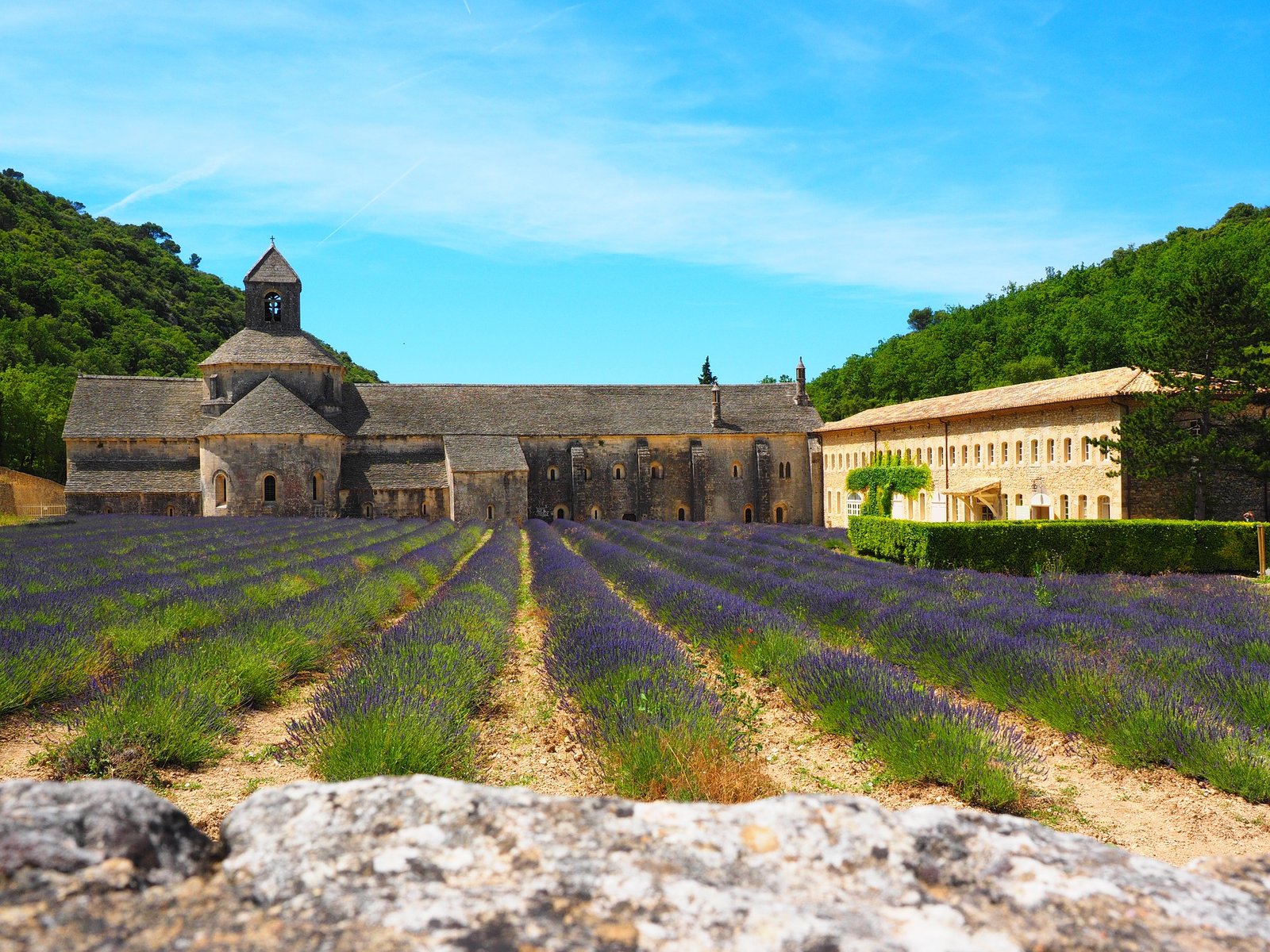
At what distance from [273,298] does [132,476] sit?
35.4 ft

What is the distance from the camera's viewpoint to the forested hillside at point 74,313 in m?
49.9

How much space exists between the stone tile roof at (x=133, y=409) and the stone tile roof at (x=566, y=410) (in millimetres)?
7115

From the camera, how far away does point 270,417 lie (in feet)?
121

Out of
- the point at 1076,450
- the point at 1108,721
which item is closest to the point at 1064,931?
the point at 1108,721

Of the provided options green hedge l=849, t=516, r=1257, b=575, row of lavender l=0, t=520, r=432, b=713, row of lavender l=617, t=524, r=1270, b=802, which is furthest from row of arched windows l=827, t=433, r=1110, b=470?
row of lavender l=0, t=520, r=432, b=713

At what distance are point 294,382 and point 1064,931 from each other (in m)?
42.7

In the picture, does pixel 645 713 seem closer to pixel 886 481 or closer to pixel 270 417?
pixel 886 481

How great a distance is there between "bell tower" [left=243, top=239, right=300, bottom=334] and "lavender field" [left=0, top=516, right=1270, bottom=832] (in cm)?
3065

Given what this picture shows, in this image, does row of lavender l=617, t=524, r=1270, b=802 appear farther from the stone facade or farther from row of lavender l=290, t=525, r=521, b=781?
the stone facade

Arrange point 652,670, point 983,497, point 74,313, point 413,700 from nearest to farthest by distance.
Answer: point 413,700
point 652,670
point 983,497
point 74,313

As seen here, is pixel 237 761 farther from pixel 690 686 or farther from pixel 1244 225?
pixel 1244 225

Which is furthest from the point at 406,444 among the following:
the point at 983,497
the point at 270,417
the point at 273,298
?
the point at 983,497

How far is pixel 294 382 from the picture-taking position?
40406 mm

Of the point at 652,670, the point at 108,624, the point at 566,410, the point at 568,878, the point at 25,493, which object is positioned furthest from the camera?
the point at 566,410
